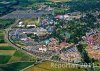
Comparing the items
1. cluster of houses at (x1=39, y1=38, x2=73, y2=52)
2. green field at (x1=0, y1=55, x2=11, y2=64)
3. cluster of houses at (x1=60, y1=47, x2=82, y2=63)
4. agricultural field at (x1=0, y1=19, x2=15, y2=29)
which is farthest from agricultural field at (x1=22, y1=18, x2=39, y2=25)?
green field at (x1=0, y1=55, x2=11, y2=64)

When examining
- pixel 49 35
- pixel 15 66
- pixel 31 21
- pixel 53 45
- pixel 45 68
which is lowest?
pixel 15 66

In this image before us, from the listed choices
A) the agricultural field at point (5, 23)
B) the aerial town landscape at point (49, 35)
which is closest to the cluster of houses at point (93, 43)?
the aerial town landscape at point (49, 35)

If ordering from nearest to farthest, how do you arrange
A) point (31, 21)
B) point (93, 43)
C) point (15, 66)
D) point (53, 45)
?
1. point (15, 66)
2. point (93, 43)
3. point (53, 45)
4. point (31, 21)

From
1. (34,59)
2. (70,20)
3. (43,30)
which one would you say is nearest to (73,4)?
(70,20)

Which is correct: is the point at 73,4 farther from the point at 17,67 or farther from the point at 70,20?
the point at 17,67

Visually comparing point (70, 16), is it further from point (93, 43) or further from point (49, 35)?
point (93, 43)

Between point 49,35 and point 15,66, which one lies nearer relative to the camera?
point 15,66

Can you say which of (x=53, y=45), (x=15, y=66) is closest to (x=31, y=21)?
(x=53, y=45)

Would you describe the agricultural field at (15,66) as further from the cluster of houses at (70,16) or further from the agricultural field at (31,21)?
the cluster of houses at (70,16)

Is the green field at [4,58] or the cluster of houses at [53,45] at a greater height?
the cluster of houses at [53,45]
